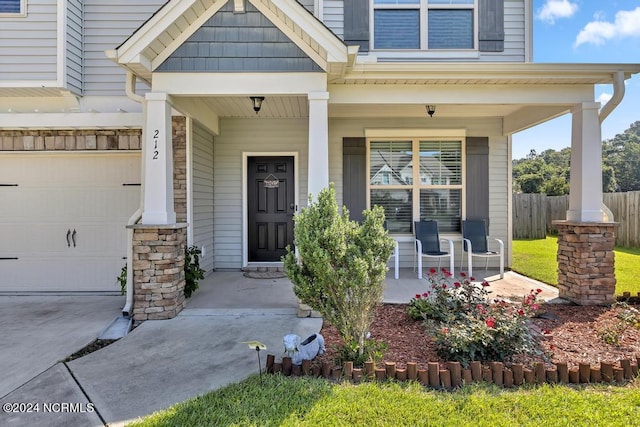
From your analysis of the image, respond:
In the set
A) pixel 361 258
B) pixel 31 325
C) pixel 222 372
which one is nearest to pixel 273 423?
pixel 222 372

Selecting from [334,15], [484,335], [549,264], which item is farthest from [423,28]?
[549,264]

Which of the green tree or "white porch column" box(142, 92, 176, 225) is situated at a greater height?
"white porch column" box(142, 92, 176, 225)

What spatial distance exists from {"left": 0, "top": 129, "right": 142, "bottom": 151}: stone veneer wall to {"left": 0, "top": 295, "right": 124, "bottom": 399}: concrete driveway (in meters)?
2.19

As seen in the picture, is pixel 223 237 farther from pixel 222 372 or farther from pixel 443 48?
pixel 443 48

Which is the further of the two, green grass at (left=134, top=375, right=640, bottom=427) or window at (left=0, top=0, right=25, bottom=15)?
window at (left=0, top=0, right=25, bottom=15)

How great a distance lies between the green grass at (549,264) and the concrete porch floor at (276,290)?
1.58 feet

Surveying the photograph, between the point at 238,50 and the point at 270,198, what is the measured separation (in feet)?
9.85

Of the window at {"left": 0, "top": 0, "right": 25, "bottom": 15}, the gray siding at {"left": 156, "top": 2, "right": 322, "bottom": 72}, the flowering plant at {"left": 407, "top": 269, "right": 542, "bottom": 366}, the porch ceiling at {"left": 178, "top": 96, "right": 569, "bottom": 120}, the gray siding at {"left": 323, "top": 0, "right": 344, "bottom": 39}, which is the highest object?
the gray siding at {"left": 323, "top": 0, "right": 344, "bottom": 39}

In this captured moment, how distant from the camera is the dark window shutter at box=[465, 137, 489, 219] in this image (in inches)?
256

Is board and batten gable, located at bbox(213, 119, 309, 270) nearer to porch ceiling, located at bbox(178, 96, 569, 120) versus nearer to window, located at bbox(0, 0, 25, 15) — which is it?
porch ceiling, located at bbox(178, 96, 569, 120)

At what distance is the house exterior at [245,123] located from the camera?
412cm

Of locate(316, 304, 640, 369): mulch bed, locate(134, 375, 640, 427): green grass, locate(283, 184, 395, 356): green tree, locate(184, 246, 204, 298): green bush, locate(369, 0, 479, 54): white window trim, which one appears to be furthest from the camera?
locate(369, 0, 479, 54): white window trim

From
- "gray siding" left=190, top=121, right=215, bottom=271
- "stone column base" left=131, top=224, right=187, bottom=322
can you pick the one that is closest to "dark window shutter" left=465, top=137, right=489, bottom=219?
"gray siding" left=190, top=121, right=215, bottom=271

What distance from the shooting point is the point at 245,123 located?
6.54 metres
